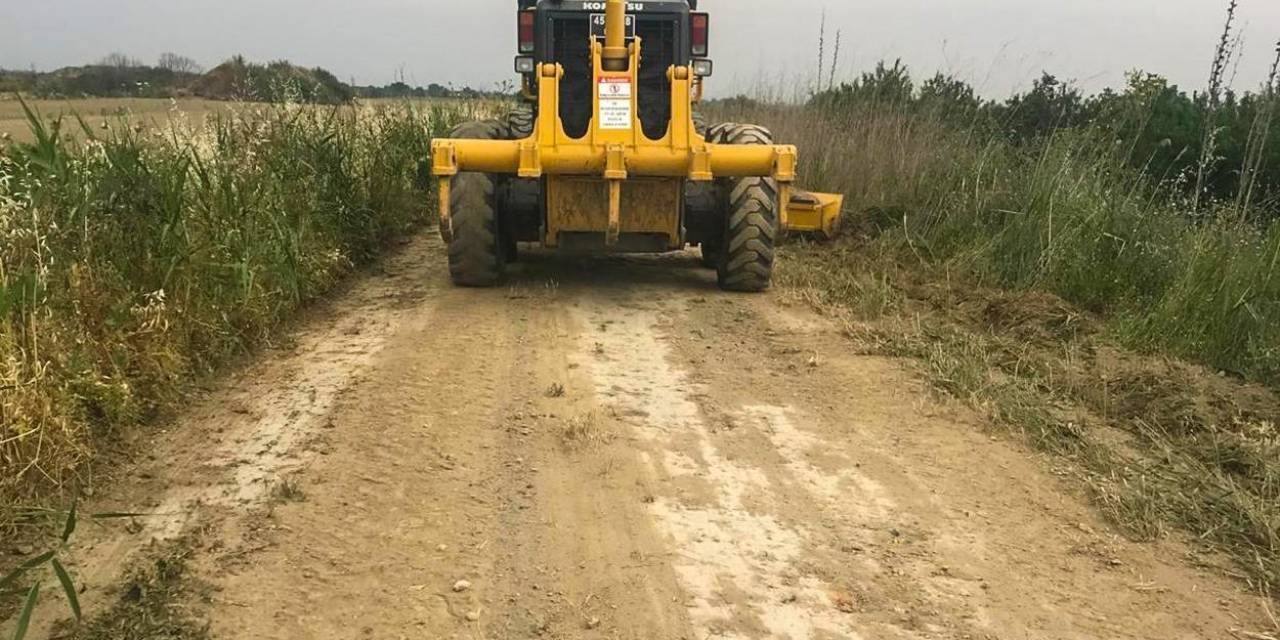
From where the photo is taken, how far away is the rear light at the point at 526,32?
798 cm

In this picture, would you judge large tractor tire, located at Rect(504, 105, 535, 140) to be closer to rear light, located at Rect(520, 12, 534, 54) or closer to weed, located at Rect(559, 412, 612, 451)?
rear light, located at Rect(520, 12, 534, 54)

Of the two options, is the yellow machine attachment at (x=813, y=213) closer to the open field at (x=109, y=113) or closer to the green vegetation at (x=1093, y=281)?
the green vegetation at (x=1093, y=281)

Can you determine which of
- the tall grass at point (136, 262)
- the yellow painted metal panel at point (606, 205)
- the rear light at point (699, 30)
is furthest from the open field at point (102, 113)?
the rear light at point (699, 30)

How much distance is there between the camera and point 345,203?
7.87 m

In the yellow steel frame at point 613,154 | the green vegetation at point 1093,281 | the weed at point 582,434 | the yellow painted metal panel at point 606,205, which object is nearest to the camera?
the green vegetation at point 1093,281

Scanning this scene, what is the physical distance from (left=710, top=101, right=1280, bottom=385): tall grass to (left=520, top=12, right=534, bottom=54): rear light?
10.8ft

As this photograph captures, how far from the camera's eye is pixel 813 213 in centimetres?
845

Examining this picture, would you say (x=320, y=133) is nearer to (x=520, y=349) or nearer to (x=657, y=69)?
(x=657, y=69)

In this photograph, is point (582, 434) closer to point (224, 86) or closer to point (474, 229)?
point (474, 229)

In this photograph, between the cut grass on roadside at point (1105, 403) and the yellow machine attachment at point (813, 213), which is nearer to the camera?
the cut grass on roadside at point (1105, 403)

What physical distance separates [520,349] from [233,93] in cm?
434

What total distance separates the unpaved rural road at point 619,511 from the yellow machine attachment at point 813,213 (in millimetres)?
3151

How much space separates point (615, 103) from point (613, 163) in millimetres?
553

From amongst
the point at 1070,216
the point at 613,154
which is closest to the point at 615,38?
the point at 613,154
